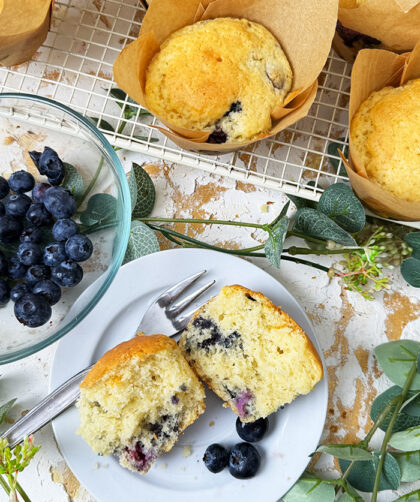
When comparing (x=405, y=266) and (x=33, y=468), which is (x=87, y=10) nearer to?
(x=405, y=266)

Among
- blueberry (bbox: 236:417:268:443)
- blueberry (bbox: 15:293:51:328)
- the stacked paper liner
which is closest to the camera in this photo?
blueberry (bbox: 15:293:51:328)

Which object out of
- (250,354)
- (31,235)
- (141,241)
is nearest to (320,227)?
(250,354)

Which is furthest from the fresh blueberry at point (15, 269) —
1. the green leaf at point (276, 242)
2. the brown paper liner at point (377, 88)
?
the brown paper liner at point (377, 88)

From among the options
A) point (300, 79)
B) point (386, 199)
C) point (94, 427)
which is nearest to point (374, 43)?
point (300, 79)

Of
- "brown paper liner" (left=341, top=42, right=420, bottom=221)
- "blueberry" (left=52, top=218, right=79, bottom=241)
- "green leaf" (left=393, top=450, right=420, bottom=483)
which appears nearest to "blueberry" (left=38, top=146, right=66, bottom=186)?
"blueberry" (left=52, top=218, right=79, bottom=241)

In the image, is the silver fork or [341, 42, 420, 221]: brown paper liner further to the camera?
the silver fork

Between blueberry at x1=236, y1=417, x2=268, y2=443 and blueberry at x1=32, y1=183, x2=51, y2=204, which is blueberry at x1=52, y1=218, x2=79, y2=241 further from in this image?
blueberry at x1=236, y1=417, x2=268, y2=443
